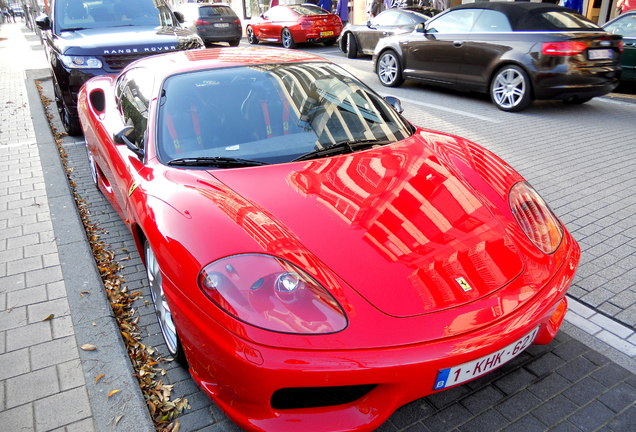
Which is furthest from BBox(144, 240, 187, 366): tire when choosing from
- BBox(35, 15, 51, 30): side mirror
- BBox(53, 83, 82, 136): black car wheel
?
BBox(35, 15, 51, 30): side mirror

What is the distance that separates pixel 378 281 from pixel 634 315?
1.89 m

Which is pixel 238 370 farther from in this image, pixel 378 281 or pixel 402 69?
pixel 402 69

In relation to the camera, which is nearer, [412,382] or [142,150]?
[412,382]

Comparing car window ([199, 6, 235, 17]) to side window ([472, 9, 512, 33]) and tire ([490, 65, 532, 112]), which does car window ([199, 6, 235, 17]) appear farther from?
tire ([490, 65, 532, 112])

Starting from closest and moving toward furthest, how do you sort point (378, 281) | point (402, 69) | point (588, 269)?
point (378, 281) < point (588, 269) < point (402, 69)

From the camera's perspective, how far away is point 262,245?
2033 millimetres

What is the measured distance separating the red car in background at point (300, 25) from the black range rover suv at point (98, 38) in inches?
330

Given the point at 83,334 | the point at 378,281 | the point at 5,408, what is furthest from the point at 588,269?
the point at 5,408

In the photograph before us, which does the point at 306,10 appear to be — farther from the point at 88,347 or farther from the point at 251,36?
the point at 88,347

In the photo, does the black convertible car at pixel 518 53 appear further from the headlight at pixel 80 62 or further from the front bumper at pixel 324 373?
the front bumper at pixel 324 373

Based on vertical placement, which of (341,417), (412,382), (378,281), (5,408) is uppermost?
(378,281)

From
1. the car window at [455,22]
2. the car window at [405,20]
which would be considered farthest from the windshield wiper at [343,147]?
the car window at [405,20]

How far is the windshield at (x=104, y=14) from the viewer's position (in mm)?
7039

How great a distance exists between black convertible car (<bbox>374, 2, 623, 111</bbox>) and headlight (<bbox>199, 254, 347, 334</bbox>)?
261 inches
